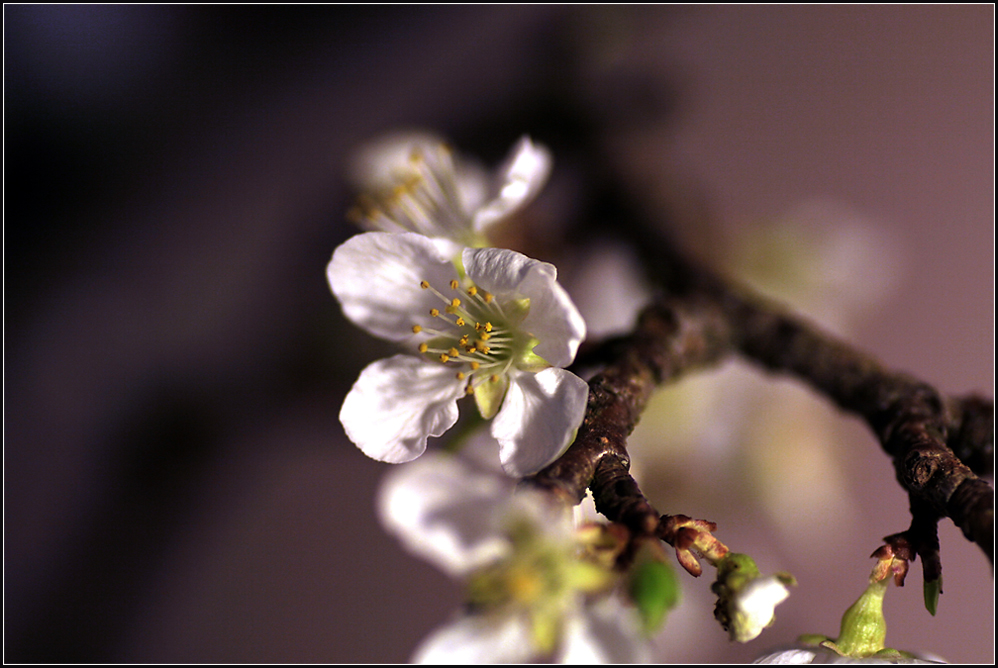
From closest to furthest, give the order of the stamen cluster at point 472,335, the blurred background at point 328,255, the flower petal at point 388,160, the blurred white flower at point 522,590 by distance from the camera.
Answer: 1. the blurred white flower at point 522,590
2. the stamen cluster at point 472,335
3. the flower petal at point 388,160
4. the blurred background at point 328,255

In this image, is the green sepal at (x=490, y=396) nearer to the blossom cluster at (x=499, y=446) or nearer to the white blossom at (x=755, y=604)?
→ the blossom cluster at (x=499, y=446)

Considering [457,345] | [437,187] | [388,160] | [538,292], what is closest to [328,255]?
[388,160]

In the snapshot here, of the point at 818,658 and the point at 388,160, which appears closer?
the point at 818,658

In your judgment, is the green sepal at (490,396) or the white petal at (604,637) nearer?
the white petal at (604,637)

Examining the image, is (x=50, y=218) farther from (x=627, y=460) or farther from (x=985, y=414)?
(x=985, y=414)

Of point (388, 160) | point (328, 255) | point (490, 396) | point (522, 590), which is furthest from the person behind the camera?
point (328, 255)

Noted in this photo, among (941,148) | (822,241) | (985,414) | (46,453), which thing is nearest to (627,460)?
(985,414)

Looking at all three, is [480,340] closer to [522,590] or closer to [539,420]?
[539,420]

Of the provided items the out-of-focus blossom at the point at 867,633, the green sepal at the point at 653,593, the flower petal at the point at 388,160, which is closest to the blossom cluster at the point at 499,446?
the green sepal at the point at 653,593
